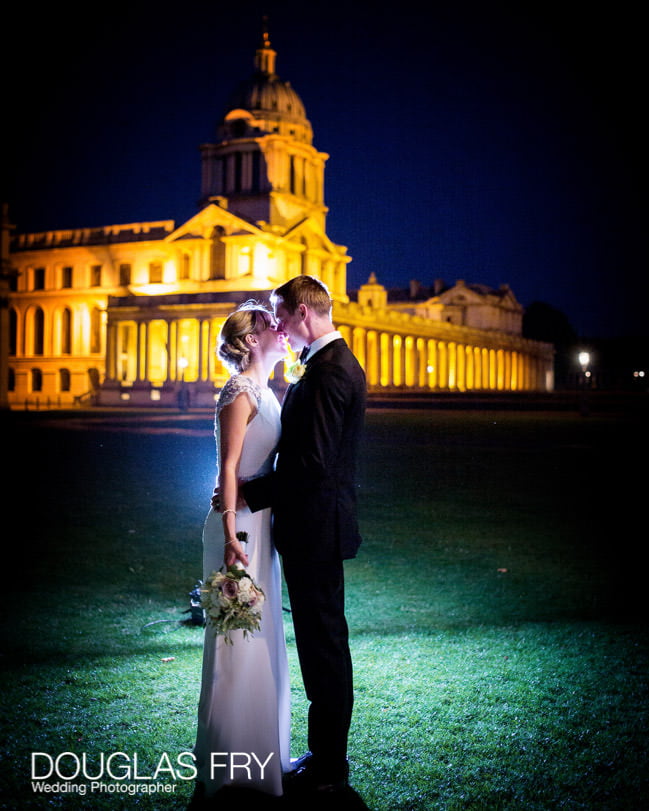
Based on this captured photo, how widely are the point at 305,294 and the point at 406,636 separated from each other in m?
3.94

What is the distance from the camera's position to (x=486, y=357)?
89.0m

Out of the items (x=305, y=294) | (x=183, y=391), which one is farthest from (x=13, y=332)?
(x=305, y=294)

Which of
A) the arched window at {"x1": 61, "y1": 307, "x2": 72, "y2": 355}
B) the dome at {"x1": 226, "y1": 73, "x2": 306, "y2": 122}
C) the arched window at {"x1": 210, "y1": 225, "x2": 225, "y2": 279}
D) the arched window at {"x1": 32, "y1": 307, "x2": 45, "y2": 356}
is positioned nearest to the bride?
the arched window at {"x1": 210, "y1": 225, "x2": 225, "y2": 279}

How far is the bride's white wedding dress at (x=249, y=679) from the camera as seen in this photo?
158 inches

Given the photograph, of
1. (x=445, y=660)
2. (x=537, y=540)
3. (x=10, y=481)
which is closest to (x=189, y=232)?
(x=10, y=481)

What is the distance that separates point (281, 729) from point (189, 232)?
64.5 meters

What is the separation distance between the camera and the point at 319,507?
395 centimetres

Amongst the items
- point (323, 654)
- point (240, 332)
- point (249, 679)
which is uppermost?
point (240, 332)

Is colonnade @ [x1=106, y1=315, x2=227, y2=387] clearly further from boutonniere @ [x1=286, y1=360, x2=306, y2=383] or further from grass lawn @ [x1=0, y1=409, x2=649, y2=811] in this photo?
boutonniere @ [x1=286, y1=360, x2=306, y2=383]

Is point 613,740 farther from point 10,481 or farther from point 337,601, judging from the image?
point 10,481

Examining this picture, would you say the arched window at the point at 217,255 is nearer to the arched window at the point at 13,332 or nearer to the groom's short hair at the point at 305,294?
the arched window at the point at 13,332

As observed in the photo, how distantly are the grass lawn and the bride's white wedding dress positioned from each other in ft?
1.17

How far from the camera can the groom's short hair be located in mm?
3967

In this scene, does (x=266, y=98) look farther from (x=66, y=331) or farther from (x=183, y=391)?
(x=183, y=391)
